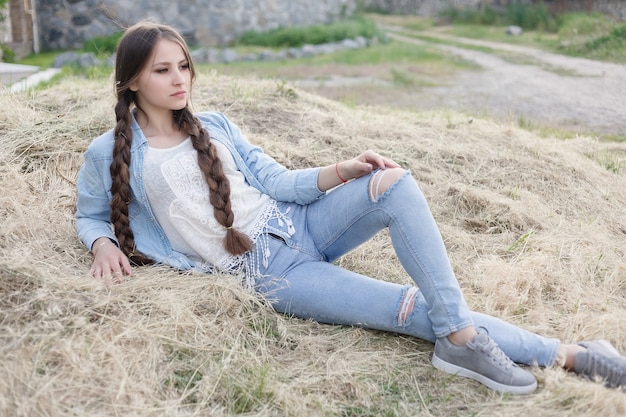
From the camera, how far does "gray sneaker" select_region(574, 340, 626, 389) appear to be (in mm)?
2027

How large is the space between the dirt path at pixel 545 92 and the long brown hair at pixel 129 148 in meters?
3.83

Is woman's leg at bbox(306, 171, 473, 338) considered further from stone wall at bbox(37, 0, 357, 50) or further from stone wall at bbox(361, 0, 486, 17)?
stone wall at bbox(361, 0, 486, 17)

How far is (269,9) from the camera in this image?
12.3 m

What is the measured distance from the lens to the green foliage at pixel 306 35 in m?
11.8

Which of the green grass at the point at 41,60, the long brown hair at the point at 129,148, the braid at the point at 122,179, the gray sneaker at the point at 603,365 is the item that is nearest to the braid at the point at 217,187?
the long brown hair at the point at 129,148

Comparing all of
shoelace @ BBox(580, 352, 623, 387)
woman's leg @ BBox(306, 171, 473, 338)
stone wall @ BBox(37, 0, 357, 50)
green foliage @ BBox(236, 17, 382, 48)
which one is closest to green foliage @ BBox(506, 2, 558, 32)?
green foliage @ BBox(236, 17, 382, 48)

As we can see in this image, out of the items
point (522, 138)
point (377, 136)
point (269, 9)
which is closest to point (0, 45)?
point (269, 9)

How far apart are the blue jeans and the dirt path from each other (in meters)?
3.65

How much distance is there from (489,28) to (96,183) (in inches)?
579

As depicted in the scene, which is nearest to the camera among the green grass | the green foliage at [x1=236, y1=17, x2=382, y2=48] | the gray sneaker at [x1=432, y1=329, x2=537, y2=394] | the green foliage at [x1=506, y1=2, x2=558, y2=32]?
the gray sneaker at [x1=432, y1=329, x2=537, y2=394]

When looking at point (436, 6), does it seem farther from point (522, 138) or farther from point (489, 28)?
point (522, 138)

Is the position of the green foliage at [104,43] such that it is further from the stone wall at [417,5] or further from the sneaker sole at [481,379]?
the stone wall at [417,5]

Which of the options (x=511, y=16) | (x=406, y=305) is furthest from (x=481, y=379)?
(x=511, y=16)

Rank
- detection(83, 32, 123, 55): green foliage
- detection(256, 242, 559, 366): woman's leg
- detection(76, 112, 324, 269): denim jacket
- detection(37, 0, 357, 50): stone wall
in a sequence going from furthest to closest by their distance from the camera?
detection(37, 0, 357, 50): stone wall
detection(83, 32, 123, 55): green foliage
detection(76, 112, 324, 269): denim jacket
detection(256, 242, 559, 366): woman's leg
